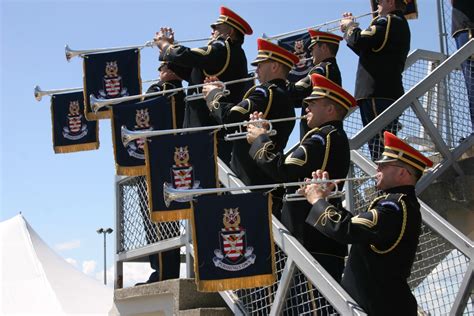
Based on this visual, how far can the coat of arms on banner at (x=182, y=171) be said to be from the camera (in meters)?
6.35

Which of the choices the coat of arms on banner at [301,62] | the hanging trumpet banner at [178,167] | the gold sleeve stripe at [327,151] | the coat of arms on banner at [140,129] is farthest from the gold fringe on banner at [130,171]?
the coat of arms on banner at [301,62]

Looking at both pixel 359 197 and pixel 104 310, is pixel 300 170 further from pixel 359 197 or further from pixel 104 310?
pixel 104 310

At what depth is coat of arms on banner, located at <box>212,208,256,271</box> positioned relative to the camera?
565 centimetres

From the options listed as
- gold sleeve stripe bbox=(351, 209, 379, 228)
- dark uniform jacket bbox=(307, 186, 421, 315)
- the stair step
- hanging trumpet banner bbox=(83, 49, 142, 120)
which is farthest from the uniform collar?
hanging trumpet banner bbox=(83, 49, 142, 120)

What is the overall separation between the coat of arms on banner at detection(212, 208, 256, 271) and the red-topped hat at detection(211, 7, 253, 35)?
7.22ft

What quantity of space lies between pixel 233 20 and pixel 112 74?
2083 mm

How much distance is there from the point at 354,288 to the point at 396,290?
289 mm

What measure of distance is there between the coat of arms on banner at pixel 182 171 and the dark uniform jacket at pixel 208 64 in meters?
0.93

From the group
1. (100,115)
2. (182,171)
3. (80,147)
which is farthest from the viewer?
(80,147)

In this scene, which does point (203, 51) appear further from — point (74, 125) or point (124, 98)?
point (74, 125)

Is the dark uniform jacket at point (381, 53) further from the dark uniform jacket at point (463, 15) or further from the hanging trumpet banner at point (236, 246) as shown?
the hanging trumpet banner at point (236, 246)

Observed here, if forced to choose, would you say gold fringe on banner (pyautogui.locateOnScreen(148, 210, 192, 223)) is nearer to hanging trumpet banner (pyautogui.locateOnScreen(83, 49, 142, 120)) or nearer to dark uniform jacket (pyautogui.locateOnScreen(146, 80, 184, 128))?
dark uniform jacket (pyautogui.locateOnScreen(146, 80, 184, 128))

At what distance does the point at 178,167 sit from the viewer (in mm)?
6406

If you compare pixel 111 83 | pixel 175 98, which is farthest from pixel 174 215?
pixel 111 83
